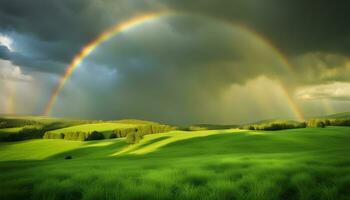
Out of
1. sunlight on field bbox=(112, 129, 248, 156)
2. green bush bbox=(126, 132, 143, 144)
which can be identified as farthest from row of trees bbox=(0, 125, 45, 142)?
sunlight on field bbox=(112, 129, 248, 156)

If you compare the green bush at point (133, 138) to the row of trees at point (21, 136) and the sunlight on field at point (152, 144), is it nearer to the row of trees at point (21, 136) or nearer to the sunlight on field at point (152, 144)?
the sunlight on field at point (152, 144)

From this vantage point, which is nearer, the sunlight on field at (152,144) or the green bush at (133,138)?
the sunlight on field at (152,144)

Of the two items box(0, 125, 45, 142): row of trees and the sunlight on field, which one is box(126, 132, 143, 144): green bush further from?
box(0, 125, 45, 142): row of trees

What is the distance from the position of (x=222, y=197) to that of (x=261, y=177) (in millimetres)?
4021

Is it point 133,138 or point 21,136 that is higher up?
point 133,138

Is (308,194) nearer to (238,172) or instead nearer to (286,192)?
(286,192)

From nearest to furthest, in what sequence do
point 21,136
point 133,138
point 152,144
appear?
1. point 152,144
2. point 133,138
3. point 21,136

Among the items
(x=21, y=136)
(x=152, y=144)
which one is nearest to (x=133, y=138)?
(x=152, y=144)

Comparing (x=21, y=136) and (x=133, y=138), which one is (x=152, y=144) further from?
(x=21, y=136)

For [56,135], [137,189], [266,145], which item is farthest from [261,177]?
[56,135]

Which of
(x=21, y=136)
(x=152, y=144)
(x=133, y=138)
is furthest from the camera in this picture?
(x=21, y=136)

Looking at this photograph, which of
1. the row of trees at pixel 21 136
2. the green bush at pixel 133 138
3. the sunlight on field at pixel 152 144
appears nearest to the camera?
the sunlight on field at pixel 152 144

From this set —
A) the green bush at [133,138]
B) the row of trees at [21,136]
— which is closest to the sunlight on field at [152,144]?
the green bush at [133,138]

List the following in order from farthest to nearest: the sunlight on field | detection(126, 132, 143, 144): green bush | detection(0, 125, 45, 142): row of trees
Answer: detection(0, 125, 45, 142): row of trees
detection(126, 132, 143, 144): green bush
the sunlight on field
